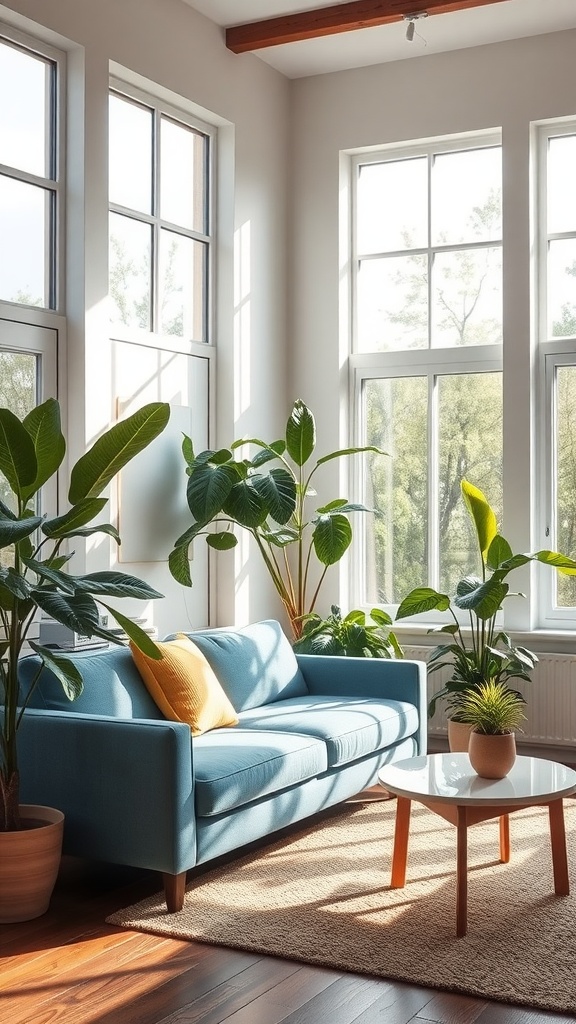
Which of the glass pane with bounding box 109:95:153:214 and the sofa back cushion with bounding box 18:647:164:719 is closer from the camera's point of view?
the sofa back cushion with bounding box 18:647:164:719

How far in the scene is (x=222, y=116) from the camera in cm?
633

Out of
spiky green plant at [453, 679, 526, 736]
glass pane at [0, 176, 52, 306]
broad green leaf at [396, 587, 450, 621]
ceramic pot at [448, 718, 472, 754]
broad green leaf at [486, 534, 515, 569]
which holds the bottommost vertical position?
ceramic pot at [448, 718, 472, 754]

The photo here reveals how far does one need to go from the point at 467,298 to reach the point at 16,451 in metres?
3.77

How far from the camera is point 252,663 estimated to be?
17.0 ft

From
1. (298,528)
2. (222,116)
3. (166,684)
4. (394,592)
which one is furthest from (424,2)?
(166,684)

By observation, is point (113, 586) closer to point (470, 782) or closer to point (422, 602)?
point (470, 782)

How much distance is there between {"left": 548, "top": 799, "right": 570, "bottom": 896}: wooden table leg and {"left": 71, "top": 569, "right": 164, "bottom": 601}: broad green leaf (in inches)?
60.0

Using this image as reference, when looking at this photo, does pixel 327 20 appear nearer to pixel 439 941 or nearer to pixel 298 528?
pixel 298 528

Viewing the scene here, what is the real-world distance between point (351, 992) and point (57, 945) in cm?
94

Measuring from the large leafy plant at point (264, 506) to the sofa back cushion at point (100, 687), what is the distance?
1.33 metres

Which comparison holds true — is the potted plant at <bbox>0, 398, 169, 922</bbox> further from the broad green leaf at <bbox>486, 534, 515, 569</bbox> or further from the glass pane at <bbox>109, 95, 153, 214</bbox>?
the broad green leaf at <bbox>486, 534, 515, 569</bbox>

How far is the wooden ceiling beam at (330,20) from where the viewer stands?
5867mm

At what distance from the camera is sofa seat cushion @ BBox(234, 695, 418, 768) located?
4.58 metres

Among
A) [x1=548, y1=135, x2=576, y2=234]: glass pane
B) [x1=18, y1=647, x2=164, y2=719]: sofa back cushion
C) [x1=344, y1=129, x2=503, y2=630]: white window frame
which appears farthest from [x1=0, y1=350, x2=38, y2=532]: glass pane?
[x1=548, y1=135, x2=576, y2=234]: glass pane
